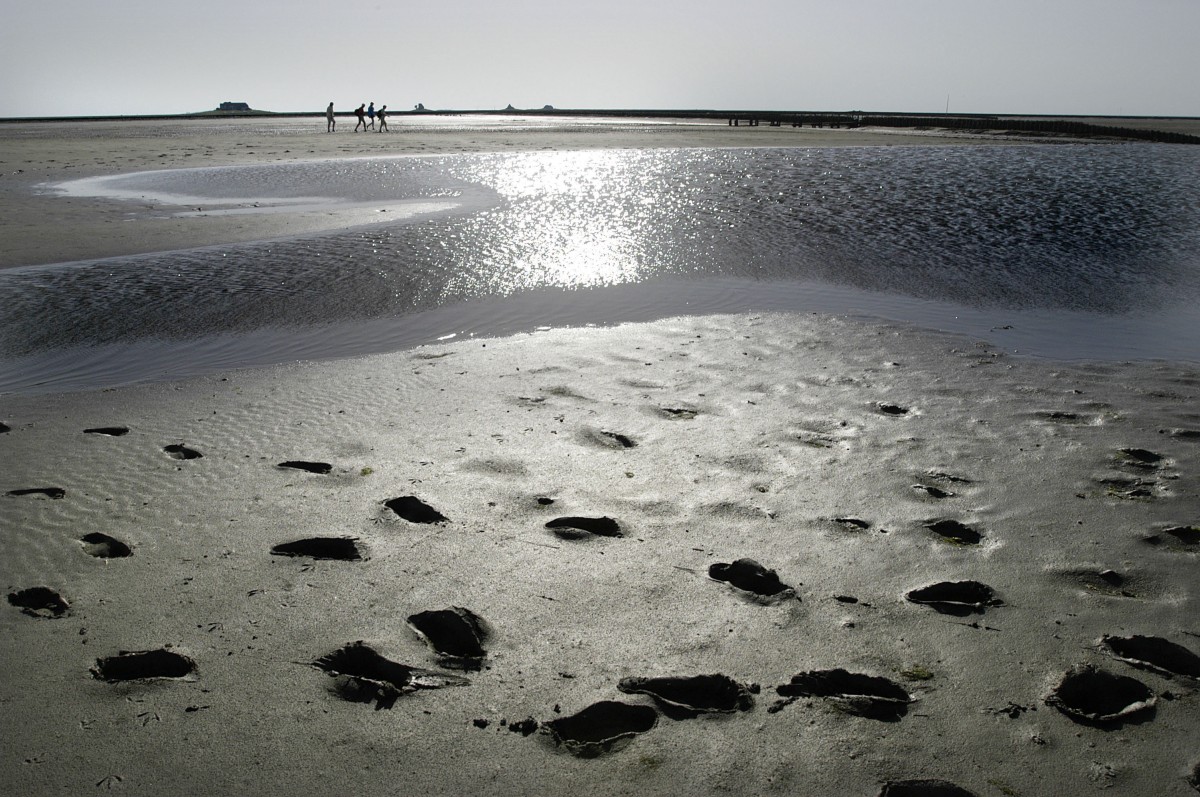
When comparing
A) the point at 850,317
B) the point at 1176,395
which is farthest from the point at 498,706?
the point at 850,317

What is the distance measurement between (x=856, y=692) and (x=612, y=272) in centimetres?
868

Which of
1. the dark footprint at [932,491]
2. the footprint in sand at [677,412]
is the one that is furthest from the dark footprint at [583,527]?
the dark footprint at [932,491]

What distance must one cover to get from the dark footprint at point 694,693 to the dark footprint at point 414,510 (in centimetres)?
157

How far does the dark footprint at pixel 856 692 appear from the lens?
2.83 metres

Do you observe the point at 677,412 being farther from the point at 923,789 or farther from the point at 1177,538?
the point at 923,789

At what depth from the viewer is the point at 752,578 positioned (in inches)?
143

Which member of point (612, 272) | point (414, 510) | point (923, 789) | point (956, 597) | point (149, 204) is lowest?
point (923, 789)

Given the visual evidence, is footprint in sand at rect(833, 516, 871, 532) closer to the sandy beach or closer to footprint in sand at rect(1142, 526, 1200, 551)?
the sandy beach

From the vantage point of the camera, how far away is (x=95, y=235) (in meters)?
12.6

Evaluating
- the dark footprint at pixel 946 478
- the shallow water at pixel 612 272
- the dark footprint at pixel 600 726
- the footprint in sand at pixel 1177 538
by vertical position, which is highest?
the shallow water at pixel 612 272

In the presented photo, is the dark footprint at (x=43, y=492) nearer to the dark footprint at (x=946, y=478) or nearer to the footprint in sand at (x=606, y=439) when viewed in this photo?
the footprint in sand at (x=606, y=439)

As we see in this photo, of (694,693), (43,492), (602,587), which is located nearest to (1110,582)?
(694,693)

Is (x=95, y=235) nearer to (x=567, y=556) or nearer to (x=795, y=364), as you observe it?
(x=795, y=364)

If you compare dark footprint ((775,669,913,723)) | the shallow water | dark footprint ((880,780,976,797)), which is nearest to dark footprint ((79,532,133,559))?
dark footprint ((775,669,913,723))
